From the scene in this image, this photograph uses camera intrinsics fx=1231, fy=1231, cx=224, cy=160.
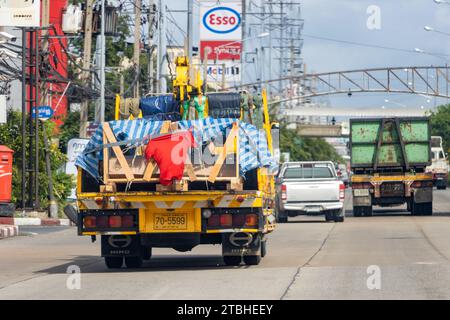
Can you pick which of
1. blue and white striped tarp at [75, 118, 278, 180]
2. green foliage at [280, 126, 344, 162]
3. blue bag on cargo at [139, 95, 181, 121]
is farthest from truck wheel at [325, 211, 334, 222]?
green foliage at [280, 126, 344, 162]

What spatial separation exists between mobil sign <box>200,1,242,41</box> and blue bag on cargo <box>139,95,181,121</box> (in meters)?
61.0

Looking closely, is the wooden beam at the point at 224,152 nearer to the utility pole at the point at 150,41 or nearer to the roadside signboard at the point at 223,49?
the utility pole at the point at 150,41

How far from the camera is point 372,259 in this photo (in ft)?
69.5

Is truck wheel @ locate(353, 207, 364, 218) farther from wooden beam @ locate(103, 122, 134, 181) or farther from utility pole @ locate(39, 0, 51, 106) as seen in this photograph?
wooden beam @ locate(103, 122, 134, 181)

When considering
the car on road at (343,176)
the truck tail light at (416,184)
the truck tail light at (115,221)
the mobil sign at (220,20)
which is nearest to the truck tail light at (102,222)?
the truck tail light at (115,221)

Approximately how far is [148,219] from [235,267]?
1845 millimetres

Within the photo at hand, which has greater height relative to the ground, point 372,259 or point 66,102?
point 66,102

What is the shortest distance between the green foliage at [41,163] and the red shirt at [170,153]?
2161 centimetres

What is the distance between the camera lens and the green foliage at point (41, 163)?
40062 mm

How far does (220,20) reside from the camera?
275 feet

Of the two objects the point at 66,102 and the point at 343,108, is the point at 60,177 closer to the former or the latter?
the point at 66,102

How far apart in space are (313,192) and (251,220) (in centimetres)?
1939

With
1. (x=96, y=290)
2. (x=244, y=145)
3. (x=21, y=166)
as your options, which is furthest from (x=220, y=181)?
(x=21, y=166)
